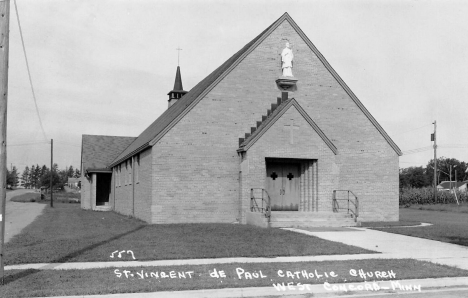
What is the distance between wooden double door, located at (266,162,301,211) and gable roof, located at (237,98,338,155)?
68.3 inches

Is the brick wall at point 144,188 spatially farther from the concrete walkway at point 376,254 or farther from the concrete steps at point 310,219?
the concrete walkway at point 376,254

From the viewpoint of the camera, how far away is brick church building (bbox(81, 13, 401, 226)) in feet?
69.1

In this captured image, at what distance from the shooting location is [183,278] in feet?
30.8

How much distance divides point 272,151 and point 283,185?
2.22 meters

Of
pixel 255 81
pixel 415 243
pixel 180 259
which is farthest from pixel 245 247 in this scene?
pixel 255 81

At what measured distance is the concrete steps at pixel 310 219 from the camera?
19.4 meters

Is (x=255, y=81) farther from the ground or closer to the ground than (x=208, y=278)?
farther from the ground

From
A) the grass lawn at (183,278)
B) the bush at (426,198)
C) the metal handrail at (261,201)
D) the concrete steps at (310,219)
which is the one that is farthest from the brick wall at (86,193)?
the grass lawn at (183,278)

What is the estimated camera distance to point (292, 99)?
2148cm

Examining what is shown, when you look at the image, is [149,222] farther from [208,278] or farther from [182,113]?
[208,278]

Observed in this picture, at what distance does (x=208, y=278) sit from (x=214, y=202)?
482 inches

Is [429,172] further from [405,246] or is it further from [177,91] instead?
[405,246]

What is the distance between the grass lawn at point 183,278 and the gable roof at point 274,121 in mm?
10252

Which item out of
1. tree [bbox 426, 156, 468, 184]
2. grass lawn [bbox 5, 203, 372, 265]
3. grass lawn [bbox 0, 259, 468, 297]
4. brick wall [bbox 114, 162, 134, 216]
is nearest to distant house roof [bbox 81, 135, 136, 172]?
brick wall [bbox 114, 162, 134, 216]
